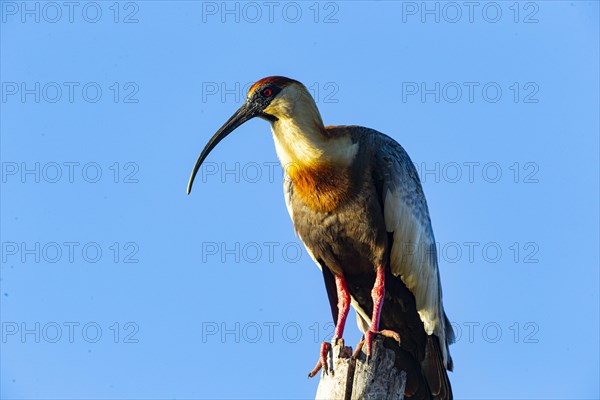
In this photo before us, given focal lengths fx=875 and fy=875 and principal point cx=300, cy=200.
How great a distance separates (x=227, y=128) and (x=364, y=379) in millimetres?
2928

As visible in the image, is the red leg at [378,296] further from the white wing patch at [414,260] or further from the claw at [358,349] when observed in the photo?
the claw at [358,349]

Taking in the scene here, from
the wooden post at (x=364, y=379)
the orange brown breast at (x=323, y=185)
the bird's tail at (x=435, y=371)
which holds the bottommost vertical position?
the bird's tail at (x=435, y=371)

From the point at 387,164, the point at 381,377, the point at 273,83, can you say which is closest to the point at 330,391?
the point at 381,377

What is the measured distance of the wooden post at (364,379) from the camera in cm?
556

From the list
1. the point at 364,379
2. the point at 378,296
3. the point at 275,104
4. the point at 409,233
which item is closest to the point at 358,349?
the point at 364,379

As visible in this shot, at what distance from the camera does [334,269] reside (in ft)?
25.1

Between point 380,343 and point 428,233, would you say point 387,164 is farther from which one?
point 380,343

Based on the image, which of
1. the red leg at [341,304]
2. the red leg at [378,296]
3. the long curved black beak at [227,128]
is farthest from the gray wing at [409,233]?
the long curved black beak at [227,128]

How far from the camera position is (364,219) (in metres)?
7.27

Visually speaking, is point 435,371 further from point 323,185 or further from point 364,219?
point 323,185

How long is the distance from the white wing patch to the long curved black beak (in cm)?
140

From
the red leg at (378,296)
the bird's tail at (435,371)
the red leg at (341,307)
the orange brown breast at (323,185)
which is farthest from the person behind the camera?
the orange brown breast at (323,185)

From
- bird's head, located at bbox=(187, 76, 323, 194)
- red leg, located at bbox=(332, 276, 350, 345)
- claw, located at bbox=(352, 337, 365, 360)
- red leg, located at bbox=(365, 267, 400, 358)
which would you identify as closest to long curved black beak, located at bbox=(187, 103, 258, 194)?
bird's head, located at bbox=(187, 76, 323, 194)

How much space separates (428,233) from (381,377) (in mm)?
2439
